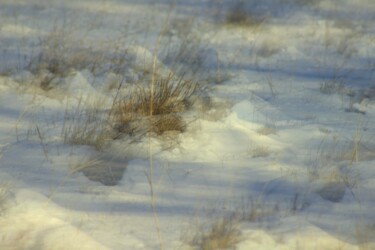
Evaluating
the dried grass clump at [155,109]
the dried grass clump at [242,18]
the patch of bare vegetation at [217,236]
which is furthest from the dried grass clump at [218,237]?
the dried grass clump at [242,18]

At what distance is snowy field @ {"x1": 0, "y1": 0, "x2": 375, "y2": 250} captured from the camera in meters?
2.24

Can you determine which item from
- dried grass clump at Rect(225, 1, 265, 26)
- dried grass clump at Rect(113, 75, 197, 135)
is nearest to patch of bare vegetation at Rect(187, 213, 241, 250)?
dried grass clump at Rect(113, 75, 197, 135)

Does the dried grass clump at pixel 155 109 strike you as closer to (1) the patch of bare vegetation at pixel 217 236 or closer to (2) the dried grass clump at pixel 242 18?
(1) the patch of bare vegetation at pixel 217 236

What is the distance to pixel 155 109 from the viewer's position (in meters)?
3.21

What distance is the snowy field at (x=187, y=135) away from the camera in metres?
2.24

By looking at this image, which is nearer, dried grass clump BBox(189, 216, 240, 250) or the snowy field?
dried grass clump BBox(189, 216, 240, 250)

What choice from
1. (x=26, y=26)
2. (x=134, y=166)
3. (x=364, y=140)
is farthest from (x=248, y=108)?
(x=26, y=26)

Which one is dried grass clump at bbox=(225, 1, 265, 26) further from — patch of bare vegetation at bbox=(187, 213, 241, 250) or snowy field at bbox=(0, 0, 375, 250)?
patch of bare vegetation at bbox=(187, 213, 241, 250)

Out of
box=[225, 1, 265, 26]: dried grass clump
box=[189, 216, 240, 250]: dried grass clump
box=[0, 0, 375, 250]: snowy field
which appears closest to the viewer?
box=[189, 216, 240, 250]: dried grass clump

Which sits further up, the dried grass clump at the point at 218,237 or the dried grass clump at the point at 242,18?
the dried grass clump at the point at 242,18

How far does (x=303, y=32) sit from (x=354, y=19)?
700 mm

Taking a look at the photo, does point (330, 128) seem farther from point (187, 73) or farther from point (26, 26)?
point (26, 26)

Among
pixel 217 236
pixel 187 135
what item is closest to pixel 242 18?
pixel 187 135

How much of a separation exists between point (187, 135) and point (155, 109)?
10.7 inches
